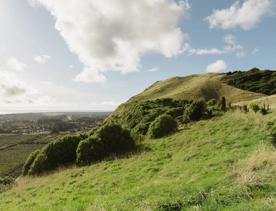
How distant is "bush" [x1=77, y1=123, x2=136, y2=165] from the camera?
3312cm

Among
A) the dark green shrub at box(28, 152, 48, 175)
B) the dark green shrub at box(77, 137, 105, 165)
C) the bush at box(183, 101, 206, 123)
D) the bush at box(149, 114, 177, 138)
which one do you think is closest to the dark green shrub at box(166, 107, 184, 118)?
the bush at box(183, 101, 206, 123)

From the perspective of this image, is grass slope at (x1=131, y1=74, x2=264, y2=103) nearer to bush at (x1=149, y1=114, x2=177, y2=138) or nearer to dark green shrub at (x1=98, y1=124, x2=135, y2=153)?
bush at (x1=149, y1=114, x2=177, y2=138)

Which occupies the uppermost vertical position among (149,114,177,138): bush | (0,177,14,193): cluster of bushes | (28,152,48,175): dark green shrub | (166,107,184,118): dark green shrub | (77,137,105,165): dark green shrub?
(166,107,184,118): dark green shrub

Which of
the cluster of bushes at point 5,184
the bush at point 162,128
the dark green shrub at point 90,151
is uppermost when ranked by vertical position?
the bush at point 162,128

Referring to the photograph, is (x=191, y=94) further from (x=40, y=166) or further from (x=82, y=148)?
(x=40, y=166)

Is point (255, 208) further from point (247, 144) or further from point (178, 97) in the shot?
point (178, 97)

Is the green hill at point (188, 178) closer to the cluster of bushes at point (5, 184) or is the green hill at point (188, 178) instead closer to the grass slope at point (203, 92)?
the cluster of bushes at point (5, 184)

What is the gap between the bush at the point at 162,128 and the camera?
124 ft

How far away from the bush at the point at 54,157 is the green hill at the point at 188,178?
1.65 metres

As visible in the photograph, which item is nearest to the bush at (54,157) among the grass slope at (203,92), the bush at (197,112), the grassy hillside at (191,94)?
the bush at (197,112)

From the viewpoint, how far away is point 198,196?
1265cm

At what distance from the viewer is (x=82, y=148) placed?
111 ft

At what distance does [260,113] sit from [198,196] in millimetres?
23023

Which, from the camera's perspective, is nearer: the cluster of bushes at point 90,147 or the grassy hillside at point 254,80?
the cluster of bushes at point 90,147
